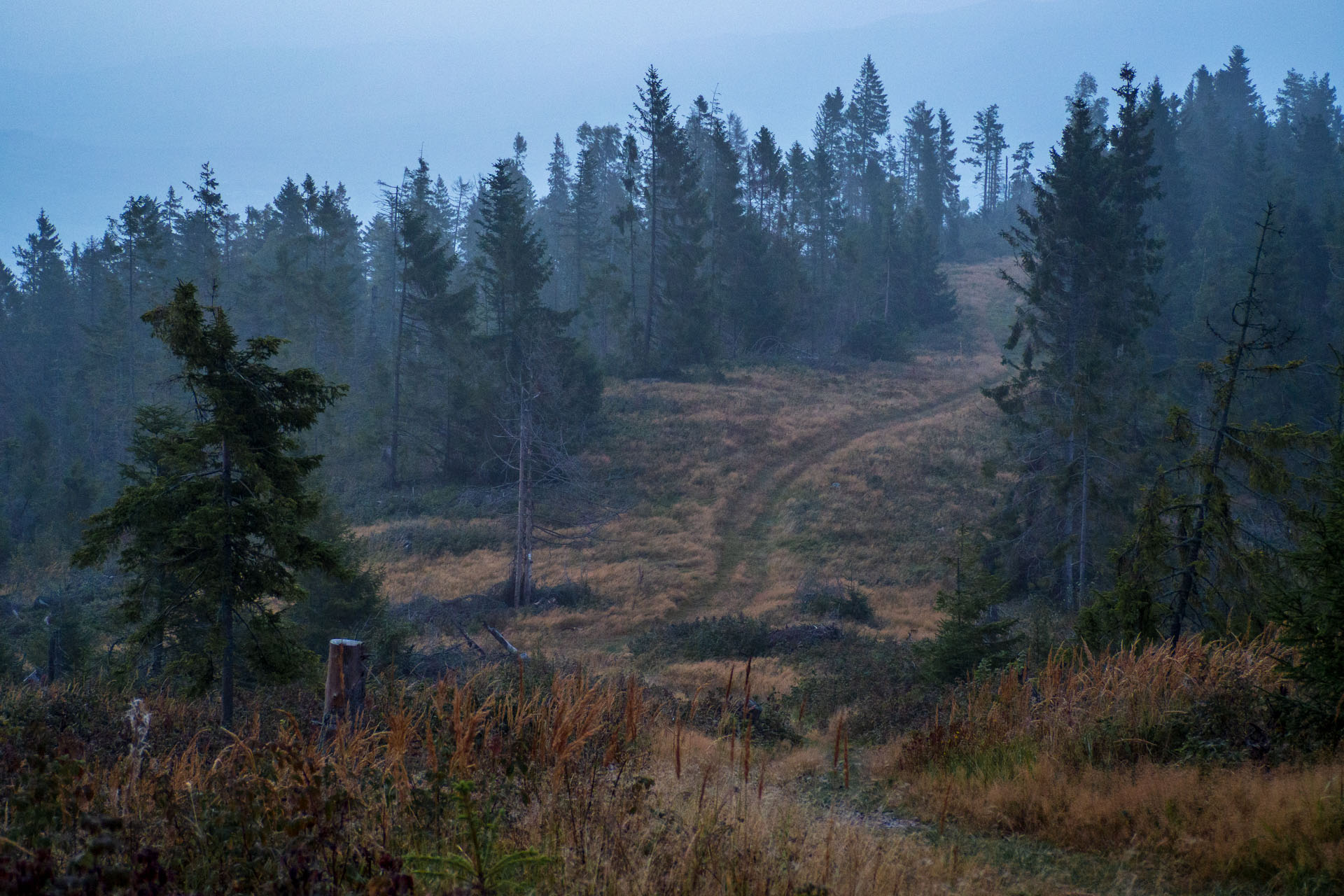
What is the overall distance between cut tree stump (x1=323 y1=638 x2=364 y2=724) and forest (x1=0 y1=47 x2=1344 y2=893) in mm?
285

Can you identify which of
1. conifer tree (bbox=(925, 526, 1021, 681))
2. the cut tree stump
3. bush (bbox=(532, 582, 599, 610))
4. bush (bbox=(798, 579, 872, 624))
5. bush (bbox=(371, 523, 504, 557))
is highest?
the cut tree stump

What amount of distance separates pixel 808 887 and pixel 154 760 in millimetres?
3416

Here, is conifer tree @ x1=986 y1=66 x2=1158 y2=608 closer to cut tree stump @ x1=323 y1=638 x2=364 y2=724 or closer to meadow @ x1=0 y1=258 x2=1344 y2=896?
meadow @ x1=0 y1=258 x2=1344 y2=896

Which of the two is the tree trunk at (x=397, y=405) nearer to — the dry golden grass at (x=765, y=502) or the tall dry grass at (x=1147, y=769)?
the dry golden grass at (x=765, y=502)

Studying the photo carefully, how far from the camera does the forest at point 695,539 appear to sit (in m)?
3.73

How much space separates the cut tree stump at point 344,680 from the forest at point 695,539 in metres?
0.29

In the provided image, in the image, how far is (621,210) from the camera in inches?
1767

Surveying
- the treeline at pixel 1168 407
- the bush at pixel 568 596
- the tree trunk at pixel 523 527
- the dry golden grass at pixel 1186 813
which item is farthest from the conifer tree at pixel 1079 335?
the dry golden grass at pixel 1186 813

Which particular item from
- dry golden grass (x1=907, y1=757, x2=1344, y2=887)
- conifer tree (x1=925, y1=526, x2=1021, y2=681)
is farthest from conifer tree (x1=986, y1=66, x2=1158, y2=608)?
dry golden grass (x1=907, y1=757, x2=1344, y2=887)

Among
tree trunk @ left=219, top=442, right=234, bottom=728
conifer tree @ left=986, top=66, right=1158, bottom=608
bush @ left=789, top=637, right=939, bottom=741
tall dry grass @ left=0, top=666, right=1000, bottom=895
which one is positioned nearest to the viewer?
tall dry grass @ left=0, top=666, right=1000, bottom=895

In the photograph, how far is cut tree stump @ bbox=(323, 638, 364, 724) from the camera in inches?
226

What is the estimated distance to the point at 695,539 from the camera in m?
28.0

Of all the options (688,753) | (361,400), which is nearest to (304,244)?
(361,400)

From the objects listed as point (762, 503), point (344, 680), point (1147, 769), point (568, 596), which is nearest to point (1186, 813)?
point (1147, 769)
